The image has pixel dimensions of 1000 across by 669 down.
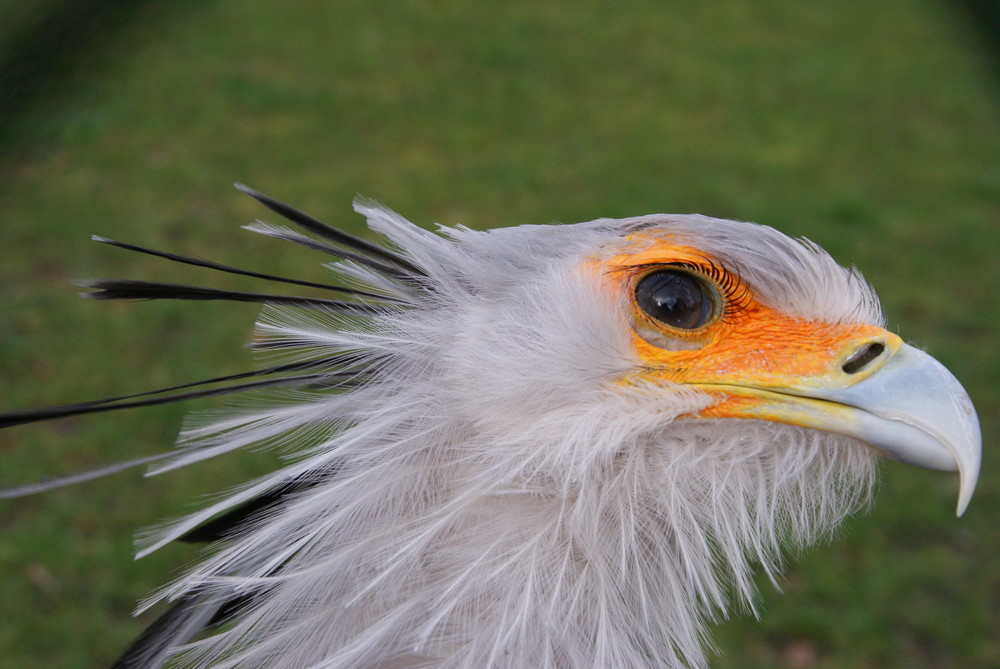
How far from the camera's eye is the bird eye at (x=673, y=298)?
154cm

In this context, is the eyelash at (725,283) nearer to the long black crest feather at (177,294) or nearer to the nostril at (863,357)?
the nostril at (863,357)

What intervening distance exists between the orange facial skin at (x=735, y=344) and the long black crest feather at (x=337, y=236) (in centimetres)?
37

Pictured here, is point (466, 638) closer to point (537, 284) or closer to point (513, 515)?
point (513, 515)

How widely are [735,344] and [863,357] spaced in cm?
22

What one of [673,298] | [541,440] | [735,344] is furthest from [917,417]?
[541,440]

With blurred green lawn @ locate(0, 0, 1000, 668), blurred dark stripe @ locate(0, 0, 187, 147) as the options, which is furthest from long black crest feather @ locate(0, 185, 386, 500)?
blurred green lawn @ locate(0, 0, 1000, 668)

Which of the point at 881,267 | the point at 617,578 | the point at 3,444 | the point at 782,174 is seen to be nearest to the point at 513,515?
the point at 617,578

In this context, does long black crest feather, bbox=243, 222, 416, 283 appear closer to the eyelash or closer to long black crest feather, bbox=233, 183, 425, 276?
long black crest feather, bbox=233, 183, 425, 276

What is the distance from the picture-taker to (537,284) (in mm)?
1551

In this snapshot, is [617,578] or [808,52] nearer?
[617,578]

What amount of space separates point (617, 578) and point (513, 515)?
0.21m

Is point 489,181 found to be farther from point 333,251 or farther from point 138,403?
point 138,403

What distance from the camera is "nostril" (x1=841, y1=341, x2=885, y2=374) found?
1.51 metres

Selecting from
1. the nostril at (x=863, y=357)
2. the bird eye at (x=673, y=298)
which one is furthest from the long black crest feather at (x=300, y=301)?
the nostril at (x=863, y=357)
